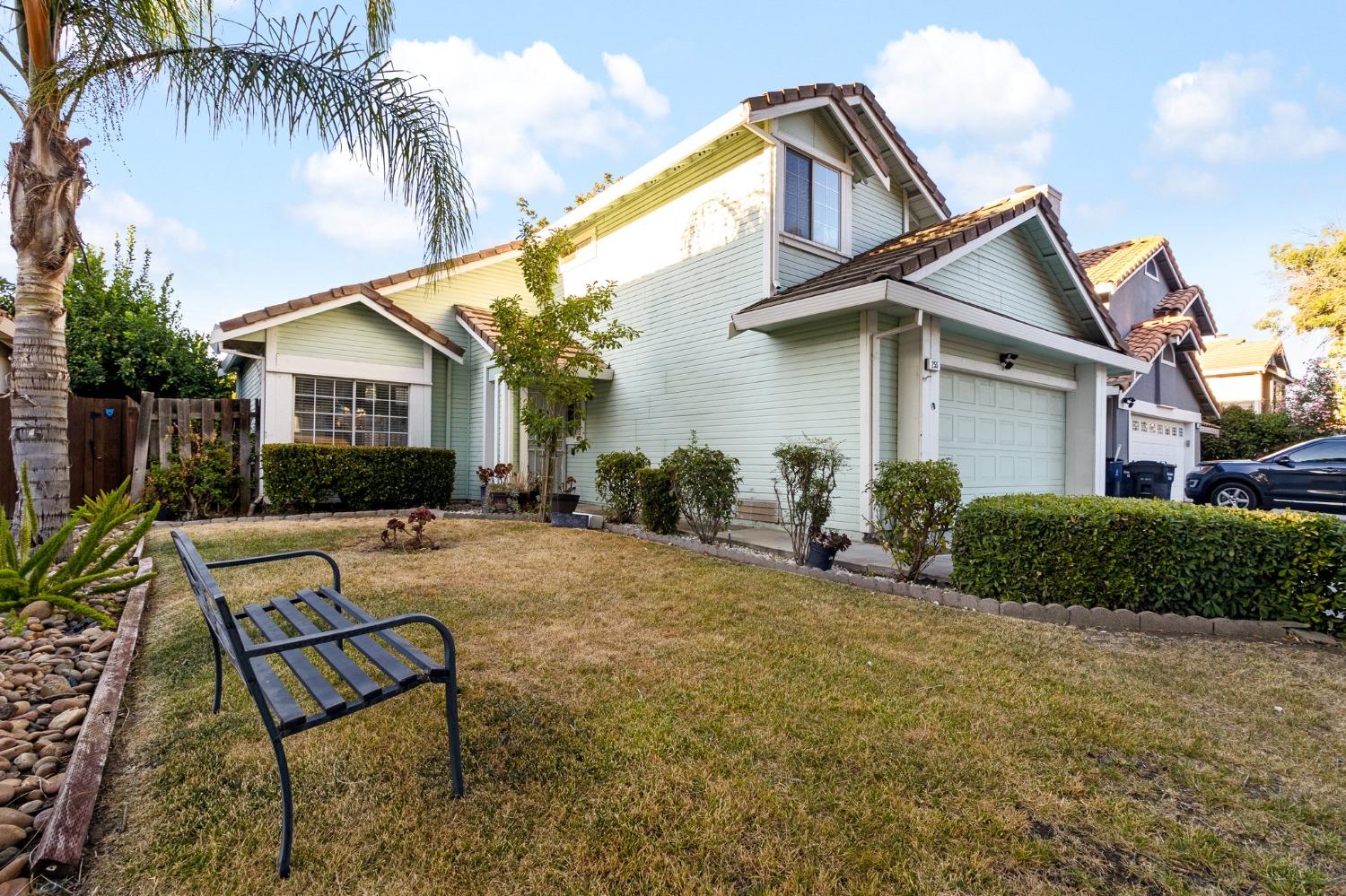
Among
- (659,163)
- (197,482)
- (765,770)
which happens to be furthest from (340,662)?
(659,163)

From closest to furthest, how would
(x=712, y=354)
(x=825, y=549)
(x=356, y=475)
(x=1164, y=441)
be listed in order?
(x=825, y=549)
(x=712, y=354)
(x=356, y=475)
(x=1164, y=441)

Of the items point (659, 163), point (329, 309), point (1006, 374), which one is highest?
point (659, 163)

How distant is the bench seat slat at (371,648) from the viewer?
2.12 metres

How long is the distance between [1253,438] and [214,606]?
2466 centimetres

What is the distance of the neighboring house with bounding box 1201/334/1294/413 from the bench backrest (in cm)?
3115

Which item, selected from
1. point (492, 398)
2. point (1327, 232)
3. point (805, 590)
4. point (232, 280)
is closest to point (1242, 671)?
point (805, 590)

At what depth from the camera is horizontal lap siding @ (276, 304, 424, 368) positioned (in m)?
10.8

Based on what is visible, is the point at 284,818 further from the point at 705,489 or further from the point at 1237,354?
the point at 1237,354

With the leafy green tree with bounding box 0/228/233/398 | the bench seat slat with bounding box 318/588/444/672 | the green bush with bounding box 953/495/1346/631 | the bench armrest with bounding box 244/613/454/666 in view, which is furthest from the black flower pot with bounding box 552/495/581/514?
the leafy green tree with bounding box 0/228/233/398

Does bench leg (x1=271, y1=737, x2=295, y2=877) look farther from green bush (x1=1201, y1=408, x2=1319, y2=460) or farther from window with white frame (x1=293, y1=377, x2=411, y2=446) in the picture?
green bush (x1=1201, y1=408, x2=1319, y2=460)

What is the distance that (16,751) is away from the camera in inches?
96.0

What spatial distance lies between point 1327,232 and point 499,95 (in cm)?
2654

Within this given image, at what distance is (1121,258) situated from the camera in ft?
50.8

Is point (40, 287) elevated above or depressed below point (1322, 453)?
above
